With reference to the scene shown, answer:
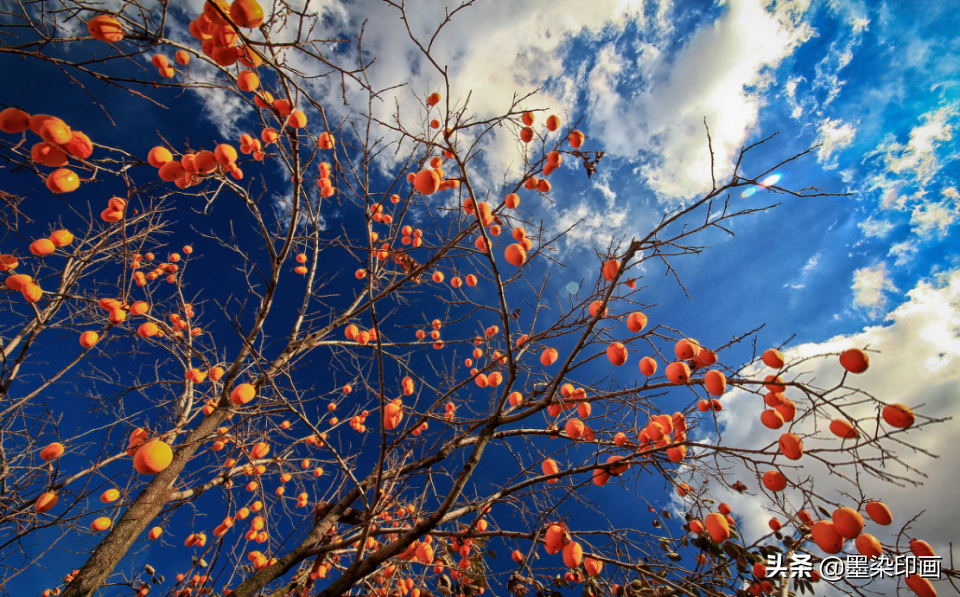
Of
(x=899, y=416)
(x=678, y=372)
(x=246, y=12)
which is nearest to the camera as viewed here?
(x=899, y=416)

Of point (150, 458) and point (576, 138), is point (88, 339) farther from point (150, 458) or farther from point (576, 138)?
point (576, 138)

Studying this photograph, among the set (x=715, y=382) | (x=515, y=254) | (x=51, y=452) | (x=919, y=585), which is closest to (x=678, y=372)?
(x=715, y=382)

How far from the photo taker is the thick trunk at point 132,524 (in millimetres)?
2620

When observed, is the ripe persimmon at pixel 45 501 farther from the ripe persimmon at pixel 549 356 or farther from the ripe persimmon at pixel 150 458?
the ripe persimmon at pixel 549 356

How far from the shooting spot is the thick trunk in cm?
262

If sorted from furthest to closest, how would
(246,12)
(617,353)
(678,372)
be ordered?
1. (617,353)
2. (678,372)
3. (246,12)

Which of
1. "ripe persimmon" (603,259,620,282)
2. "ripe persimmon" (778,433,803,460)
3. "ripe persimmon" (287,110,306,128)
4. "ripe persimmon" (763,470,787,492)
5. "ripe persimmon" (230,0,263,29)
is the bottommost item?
"ripe persimmon" (763,470,787,492)

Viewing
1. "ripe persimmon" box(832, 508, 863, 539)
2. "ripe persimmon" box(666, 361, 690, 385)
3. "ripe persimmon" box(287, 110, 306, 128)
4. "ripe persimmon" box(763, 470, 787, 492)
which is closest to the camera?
"ripe persimmon" box(832, 508, 863, 539)

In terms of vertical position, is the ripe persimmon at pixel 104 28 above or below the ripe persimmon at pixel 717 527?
above

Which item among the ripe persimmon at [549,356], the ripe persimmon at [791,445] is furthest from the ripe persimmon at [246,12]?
the ripe persimmon at [791,445]

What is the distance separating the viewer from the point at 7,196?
2141 millimetres

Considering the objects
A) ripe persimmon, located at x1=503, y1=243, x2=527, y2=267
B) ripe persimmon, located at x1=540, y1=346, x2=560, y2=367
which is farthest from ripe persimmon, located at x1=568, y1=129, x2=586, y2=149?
ripe persimmon, located at x1=540, y1=346, x2=560, y2=367

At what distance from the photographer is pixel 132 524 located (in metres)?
2.93

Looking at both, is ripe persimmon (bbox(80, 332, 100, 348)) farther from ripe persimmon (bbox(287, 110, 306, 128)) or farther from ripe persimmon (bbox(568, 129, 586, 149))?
ripe persimmon (bbox(568, 129, 586, 149))
